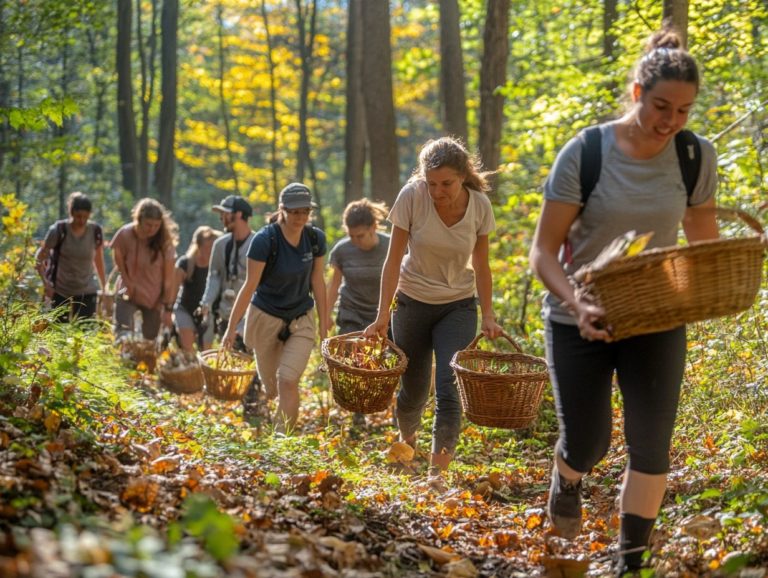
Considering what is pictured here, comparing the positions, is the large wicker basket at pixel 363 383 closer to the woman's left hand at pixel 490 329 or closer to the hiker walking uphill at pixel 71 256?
the woman's left hand at pixel 490 329

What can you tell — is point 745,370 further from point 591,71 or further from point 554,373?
point 591,71

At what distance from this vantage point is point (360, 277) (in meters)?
9.53

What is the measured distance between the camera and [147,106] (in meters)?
29.7

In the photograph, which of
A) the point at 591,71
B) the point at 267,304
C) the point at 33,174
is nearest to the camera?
the point at 267,304

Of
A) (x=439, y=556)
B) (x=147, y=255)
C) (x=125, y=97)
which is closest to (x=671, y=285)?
(x=439, y=556)

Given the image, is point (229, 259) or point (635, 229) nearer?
point (635, 229)

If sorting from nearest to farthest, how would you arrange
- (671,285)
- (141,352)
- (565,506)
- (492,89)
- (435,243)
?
(671,285) → (565,506) → (435,243) → (141,352) → (492,89)

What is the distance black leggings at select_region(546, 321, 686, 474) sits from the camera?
4168 millimetres

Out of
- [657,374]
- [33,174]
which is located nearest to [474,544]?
[657,374]

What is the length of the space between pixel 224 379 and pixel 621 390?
5.63m

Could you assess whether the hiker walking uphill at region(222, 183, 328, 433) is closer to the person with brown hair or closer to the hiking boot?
the person with brown hair

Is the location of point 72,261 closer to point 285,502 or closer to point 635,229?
point 285,502

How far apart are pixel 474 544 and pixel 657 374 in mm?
1568

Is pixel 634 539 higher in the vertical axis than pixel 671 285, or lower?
lower
